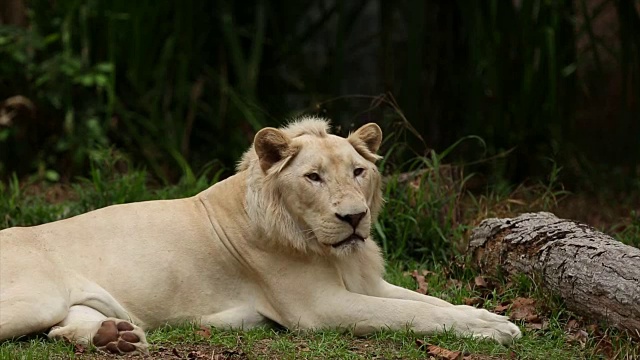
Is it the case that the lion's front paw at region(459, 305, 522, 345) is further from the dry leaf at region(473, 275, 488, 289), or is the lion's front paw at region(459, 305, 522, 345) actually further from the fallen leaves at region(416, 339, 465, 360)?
the dry leaf at region(473, 275, 488, 289)

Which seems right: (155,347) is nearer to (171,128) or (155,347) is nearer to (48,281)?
(48,281)

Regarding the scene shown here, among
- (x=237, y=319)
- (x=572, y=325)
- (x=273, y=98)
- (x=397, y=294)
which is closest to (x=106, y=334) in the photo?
(x=237, y=319)

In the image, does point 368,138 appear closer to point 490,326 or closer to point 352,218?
point 352,218

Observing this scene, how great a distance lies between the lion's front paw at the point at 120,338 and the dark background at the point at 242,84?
4625mm

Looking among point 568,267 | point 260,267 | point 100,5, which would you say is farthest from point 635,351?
point 100,5

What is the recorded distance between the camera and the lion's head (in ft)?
17.4

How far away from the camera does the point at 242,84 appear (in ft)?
35.4

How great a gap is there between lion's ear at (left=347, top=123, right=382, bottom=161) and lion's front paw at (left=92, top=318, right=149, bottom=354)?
1552 mm

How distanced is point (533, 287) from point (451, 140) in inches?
196

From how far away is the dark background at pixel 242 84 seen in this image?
33.0 ft

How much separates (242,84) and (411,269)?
4129mm

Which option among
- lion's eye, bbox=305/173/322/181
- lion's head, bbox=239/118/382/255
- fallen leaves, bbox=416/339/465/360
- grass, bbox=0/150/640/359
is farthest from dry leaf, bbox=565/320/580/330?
lion's eye, bbox=305/173/322/181

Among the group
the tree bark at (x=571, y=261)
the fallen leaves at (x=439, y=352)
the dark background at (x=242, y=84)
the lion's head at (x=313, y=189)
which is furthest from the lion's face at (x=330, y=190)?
the dark background at (x=242, y=84)

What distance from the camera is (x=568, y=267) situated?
5.74 metres
